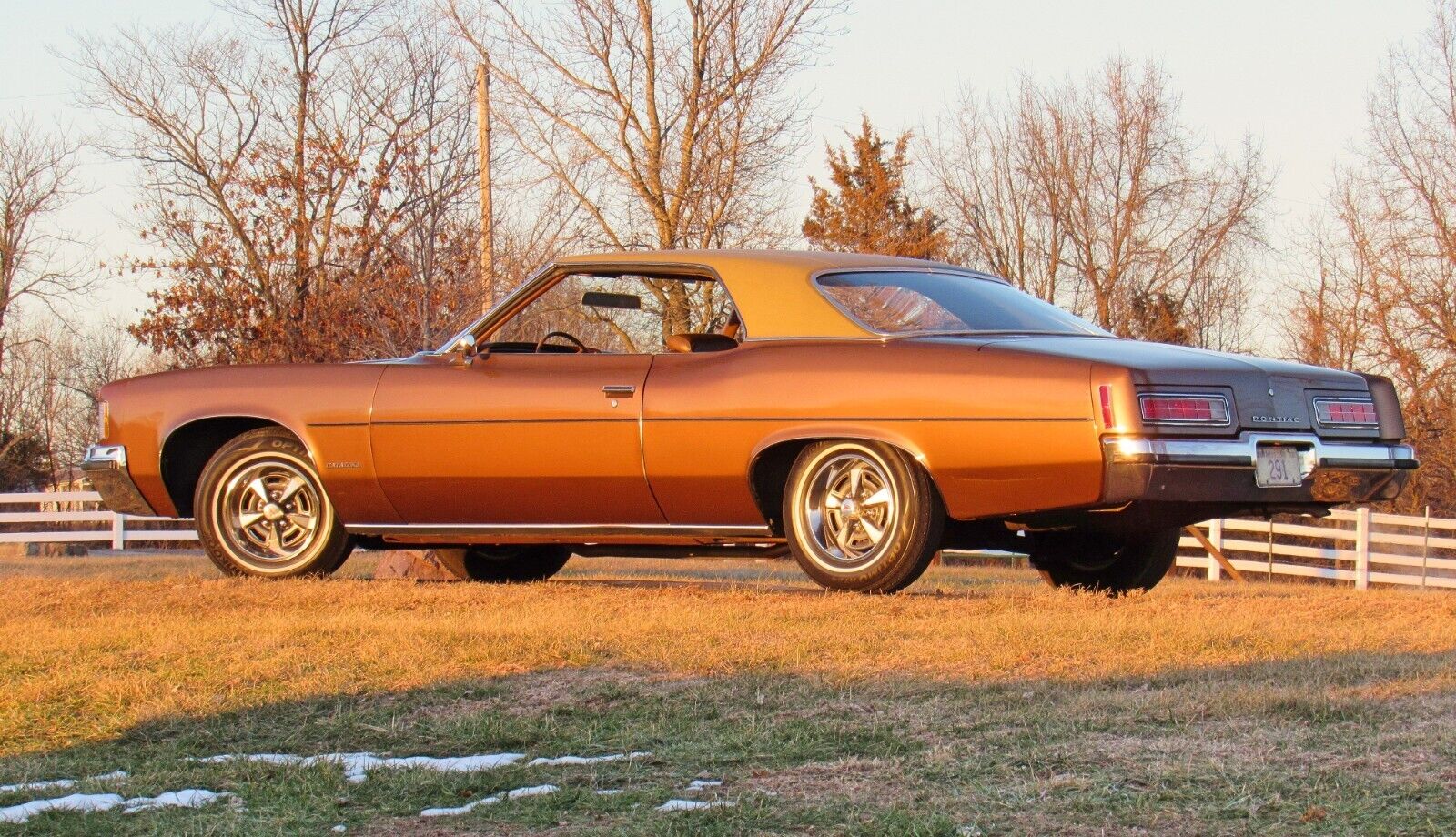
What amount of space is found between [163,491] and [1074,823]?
18.2 ft

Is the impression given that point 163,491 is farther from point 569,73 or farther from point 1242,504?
point 569,73

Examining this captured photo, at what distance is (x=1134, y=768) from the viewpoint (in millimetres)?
3436

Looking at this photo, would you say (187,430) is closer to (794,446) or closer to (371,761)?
(794,446)

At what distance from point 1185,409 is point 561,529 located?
8.34 ft

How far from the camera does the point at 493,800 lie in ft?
11.3

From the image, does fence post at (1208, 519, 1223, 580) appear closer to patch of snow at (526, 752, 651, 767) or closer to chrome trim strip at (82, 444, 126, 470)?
chrome trim strip at (82, 444, 126, 470)

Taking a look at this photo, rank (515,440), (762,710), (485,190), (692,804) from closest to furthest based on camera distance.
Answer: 1. (692,804)
2. (762,710)
3. (515,440)
4. (485,190)

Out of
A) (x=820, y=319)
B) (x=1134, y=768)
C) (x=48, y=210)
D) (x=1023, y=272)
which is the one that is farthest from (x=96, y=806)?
(x=48, y=210)

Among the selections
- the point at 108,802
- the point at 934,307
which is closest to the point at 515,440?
the point at 934,307

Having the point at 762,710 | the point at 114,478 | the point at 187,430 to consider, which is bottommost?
the point at 762,710

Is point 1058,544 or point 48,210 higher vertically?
point 48,210

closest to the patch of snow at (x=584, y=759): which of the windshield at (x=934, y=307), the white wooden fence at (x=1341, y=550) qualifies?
the windshield at (x=934, y=307)

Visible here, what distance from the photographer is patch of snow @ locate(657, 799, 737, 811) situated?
10.7ft

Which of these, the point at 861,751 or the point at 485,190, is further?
the point at 485,190
